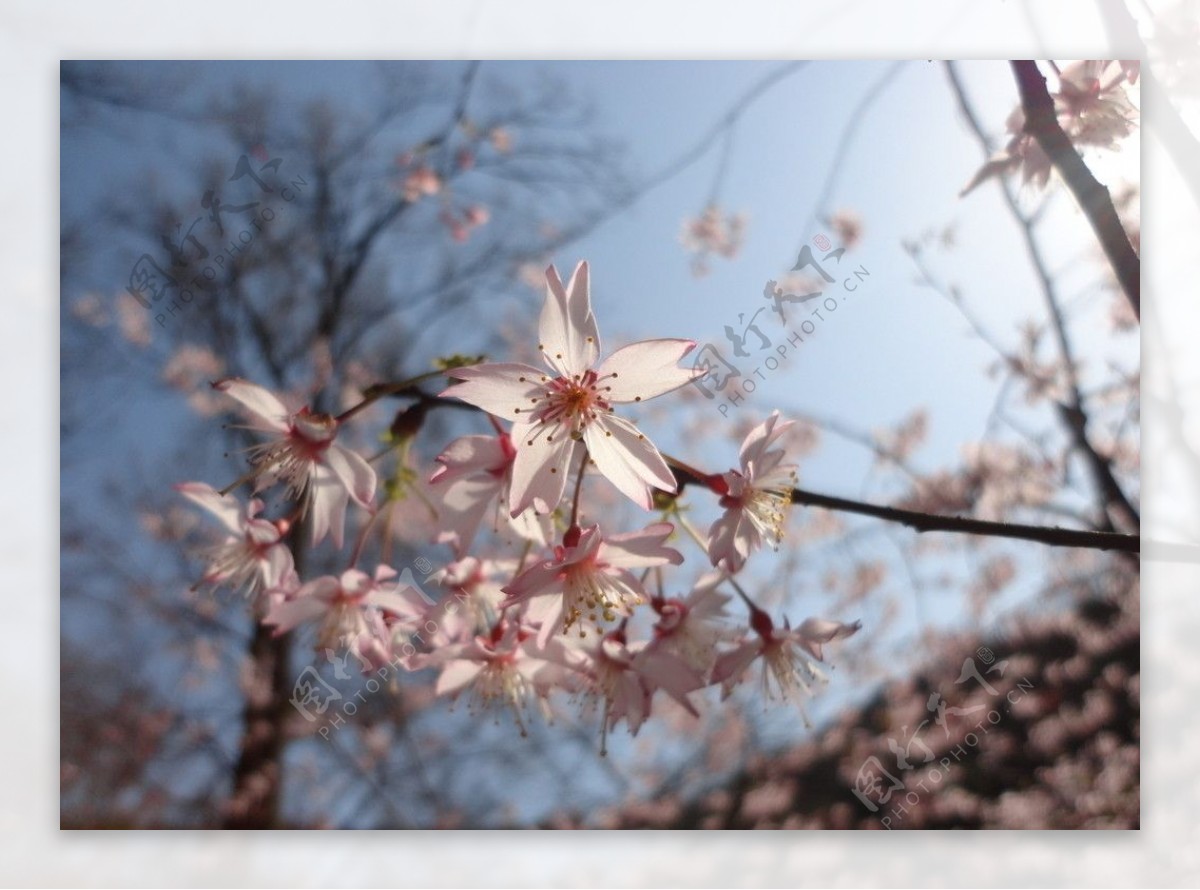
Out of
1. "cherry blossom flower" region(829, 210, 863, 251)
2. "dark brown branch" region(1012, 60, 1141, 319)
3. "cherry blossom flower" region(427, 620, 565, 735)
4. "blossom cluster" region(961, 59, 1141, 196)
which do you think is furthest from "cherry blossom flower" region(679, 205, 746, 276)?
"cherry blossom flower" region(427, 620, 565, 735)

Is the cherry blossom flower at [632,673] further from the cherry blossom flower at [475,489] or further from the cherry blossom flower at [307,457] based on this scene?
the cherry blossom flower at [307,457]

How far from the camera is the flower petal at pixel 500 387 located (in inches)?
46.8

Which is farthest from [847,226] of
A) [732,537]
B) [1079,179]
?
[732,537]

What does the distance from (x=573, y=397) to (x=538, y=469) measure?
102mm

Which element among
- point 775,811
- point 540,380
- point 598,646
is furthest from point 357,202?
point 775,811

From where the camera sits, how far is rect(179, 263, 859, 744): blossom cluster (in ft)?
4.04

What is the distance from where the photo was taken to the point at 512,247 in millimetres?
1856

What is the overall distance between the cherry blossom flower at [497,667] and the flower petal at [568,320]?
38cm

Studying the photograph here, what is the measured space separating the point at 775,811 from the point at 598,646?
690 mm

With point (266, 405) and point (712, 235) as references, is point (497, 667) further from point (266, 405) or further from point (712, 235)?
point (712, 235)

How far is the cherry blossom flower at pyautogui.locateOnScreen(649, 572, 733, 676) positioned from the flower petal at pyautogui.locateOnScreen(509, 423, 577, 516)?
0.87 ft

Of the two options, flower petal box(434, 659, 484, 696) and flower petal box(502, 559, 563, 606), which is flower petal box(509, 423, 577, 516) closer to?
flower petal box(502, 559, 563, 606)

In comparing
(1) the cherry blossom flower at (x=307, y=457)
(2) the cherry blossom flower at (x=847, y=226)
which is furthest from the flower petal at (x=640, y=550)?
(2) the cherry blossom flower at (x=847, y=226)

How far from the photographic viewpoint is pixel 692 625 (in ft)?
4.62
